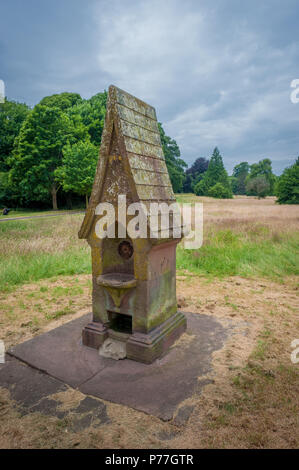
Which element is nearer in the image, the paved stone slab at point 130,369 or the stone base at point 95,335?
the paved stone slab at point 130,369

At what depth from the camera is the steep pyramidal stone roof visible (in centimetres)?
370

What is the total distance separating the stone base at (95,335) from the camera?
406 cm

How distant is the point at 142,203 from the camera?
3654 millimetres

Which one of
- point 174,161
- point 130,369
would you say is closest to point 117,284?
point 130,369

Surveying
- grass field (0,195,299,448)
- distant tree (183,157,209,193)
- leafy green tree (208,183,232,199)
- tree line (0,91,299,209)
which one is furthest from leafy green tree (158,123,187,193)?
grass field (0,195,299,448)

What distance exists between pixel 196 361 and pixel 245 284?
4333mm

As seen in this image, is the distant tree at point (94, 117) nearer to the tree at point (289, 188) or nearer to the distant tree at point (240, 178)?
the tree at point (289, 188)

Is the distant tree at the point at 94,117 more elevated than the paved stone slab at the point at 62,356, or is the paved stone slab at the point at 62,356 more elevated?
the distant tree at the point at 94,117

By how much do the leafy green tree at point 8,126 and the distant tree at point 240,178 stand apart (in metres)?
64.5

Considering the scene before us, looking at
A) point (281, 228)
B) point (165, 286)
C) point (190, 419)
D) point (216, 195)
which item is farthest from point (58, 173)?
point (216, 195)

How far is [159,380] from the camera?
336cm

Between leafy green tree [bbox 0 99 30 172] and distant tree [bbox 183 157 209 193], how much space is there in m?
46.8

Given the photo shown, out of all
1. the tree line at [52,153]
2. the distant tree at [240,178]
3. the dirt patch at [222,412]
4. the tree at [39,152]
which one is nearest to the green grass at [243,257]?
the dirt patch at [222,412]

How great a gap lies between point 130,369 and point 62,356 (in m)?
1.01
